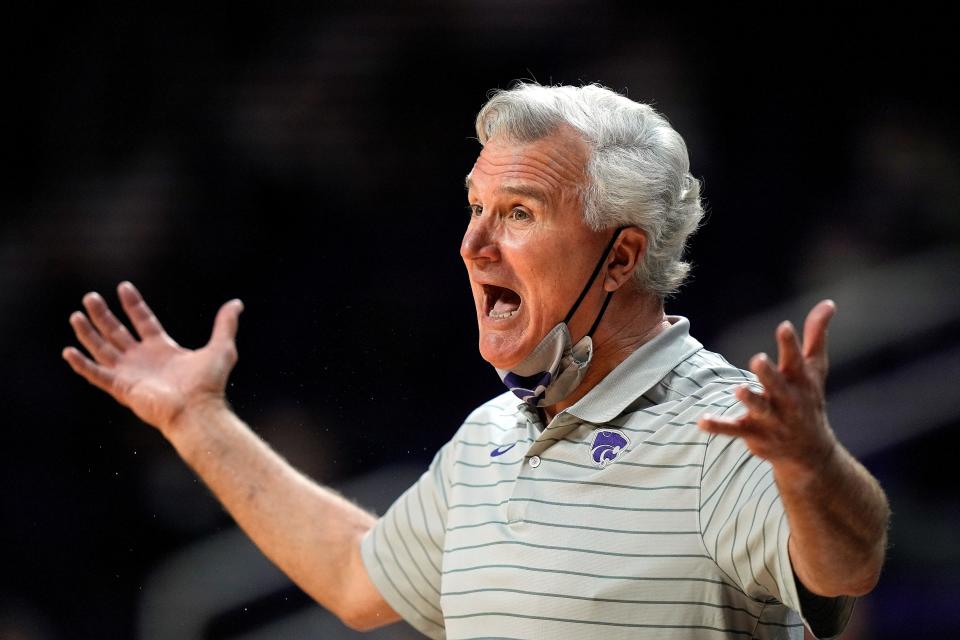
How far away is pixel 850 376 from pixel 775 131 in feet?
2.51

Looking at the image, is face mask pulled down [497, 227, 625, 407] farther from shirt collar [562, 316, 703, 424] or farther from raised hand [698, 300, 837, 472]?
raised hand [698, 300, 837, 472]

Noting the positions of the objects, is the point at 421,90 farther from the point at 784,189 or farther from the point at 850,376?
the point at 850,376

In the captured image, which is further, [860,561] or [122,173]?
[122,173]

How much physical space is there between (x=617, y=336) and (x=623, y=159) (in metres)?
0.30

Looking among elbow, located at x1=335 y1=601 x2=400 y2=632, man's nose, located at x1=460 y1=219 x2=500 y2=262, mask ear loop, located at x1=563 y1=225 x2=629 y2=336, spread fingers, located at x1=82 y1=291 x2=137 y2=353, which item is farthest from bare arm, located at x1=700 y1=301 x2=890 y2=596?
spread fingers, located at x1=82 y1=291 x2=137 y2=353

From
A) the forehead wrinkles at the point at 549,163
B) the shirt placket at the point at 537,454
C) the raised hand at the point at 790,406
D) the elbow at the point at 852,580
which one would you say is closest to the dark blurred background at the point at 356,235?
the forehead wrinkles at the point at 549,163

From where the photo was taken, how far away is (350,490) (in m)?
3.54

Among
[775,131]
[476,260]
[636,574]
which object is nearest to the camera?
[636,574]

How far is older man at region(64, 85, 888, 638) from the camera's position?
1.67 m

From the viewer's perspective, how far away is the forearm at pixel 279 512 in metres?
2.32

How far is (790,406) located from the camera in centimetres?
139

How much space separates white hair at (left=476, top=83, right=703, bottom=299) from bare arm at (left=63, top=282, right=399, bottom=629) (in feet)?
2.20

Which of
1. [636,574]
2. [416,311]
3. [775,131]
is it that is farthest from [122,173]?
[636,574]

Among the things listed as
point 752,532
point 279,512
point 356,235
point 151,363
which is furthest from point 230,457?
point 356,235
